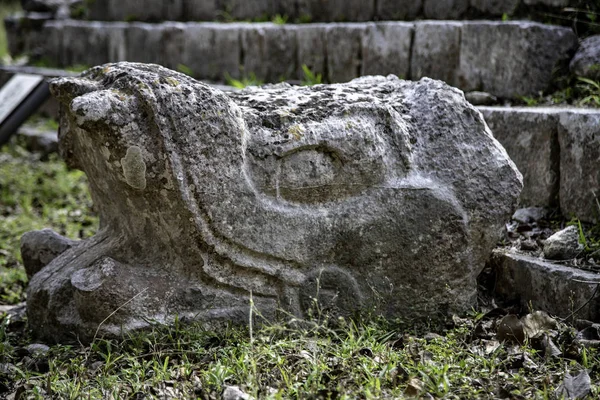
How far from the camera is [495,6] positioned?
4926 millimetres

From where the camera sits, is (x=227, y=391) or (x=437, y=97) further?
(x=437, y=97)

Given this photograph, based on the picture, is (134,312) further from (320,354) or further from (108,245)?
(320,354)

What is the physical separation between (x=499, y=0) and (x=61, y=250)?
306 centimetres

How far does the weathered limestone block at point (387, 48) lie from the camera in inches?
200

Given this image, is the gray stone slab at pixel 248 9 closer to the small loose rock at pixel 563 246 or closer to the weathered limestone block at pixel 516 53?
the weathered limestone block at pixel 516 53

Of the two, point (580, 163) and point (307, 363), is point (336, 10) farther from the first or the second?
point (307, 363)

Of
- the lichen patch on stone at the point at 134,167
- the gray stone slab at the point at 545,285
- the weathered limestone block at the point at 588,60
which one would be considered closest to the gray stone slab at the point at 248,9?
the weathered limestone block at the point at 588,60

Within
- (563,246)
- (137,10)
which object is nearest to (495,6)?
(563,246)

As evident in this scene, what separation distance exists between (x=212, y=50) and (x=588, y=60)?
3.21 metres

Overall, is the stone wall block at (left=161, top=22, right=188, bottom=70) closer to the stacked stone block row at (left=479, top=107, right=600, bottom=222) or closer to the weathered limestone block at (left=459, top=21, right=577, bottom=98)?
the weathered limestone block at (left=459, top=21, right=577, bottom=98)

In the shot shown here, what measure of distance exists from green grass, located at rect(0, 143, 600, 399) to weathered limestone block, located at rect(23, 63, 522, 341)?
0.09 m

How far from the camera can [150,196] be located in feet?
9.35

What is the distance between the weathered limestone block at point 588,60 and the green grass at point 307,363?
1.76 m

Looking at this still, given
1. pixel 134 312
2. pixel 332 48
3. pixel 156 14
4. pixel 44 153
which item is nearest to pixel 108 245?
pixel 134 312
